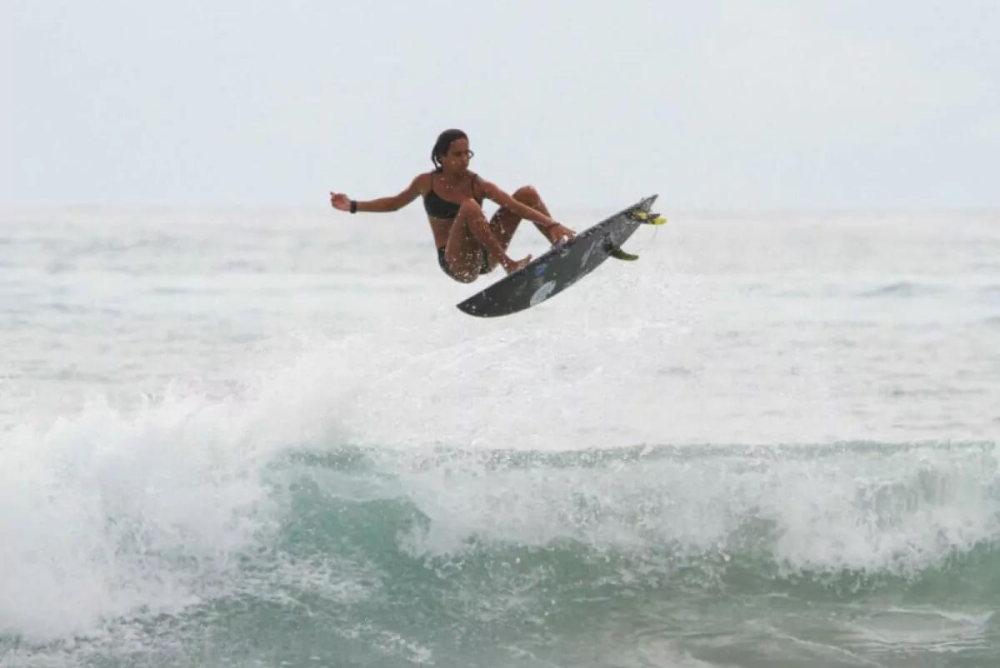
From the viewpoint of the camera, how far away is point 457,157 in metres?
8.30

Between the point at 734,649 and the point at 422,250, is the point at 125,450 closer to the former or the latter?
the point at 734,649

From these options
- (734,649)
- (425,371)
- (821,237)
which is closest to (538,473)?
(734,649)

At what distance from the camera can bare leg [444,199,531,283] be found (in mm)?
8352

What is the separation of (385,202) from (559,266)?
1.19 m

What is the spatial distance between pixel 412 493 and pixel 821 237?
45231mm

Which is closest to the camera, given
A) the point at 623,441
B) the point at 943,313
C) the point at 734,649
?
the point at 734,649

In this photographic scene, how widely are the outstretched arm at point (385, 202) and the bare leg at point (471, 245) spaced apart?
0.34 m

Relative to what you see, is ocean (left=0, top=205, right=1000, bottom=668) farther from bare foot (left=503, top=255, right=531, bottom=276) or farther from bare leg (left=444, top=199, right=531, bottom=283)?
bare leg (left=444, top=199, right=531, bottom=283)

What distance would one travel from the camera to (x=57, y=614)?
8141mm

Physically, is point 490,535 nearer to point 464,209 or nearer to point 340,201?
point 464,209

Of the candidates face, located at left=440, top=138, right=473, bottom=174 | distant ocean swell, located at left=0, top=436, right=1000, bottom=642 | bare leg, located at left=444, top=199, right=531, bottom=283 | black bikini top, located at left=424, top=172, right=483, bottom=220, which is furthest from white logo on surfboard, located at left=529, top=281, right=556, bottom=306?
distant ocean swell, located at left=0, top=436, right=1000, bottom=642

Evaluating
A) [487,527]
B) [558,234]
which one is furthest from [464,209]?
[487,527]

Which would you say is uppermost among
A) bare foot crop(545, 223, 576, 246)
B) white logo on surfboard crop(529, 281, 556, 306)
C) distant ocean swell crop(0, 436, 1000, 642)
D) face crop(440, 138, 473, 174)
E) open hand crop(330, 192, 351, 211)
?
face crop(440, 138, 473, 174)

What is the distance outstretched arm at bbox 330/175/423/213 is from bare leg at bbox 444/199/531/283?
1.10 feet
